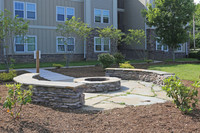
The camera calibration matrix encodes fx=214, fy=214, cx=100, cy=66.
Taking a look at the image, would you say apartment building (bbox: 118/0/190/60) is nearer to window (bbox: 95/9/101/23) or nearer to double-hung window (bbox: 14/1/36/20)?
window (bbox: 95/9/101/23)

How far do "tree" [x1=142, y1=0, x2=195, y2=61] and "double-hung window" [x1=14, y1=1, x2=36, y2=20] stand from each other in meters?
9.88

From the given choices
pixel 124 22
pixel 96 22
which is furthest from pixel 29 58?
pixel 124 22

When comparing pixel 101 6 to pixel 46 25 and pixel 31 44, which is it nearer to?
Result: pixel 46 25

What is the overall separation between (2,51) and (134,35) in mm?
11116

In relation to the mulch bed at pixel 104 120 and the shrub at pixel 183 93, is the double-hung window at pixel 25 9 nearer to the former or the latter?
the mulch bed at pixel 104 120

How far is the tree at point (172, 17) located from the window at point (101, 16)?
5.57 m

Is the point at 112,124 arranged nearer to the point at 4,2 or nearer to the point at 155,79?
the point at 155,79

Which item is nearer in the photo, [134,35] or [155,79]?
[155,79]

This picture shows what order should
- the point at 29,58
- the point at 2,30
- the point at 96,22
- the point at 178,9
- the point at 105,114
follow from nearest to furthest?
the point at 105,114 → the point at 2,30 → the point at 178,9 → the point at 29,58 → the point at 96,22

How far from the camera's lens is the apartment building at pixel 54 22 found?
1809 cm

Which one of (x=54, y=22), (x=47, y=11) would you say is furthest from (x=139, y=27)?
(x=47, y=11)

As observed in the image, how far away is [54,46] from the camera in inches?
771

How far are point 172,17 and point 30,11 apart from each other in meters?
11.9

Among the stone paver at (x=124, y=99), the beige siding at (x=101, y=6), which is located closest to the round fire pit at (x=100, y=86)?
the stone paver at (x=124, y=99)
